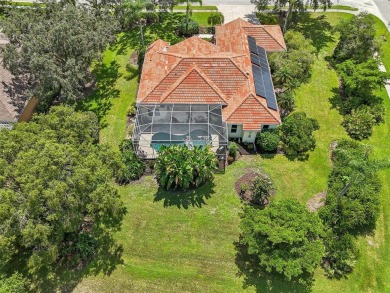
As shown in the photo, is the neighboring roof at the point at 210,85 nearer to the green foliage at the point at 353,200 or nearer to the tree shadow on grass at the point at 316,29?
the green foliage at the point at 353,200

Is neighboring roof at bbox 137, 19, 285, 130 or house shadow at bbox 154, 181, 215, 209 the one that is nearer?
house shadow at bbox 154, 181, 215, 209

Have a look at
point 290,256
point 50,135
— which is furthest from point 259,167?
point 50,135

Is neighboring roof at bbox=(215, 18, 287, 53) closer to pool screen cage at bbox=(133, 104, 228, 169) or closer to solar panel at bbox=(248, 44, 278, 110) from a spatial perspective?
solar panel at bbox=(248, 44, 278, 110)

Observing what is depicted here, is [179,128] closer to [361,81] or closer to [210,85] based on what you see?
[210,85]

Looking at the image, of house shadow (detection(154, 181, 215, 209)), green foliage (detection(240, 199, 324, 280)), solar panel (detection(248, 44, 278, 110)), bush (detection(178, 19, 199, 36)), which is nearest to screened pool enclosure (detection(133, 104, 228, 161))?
house shadow (detection(154, 181, 215, 209))

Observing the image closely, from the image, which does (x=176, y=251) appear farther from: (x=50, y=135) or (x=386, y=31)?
(x=386, y=31)
